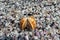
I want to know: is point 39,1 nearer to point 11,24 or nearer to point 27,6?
point 27,6

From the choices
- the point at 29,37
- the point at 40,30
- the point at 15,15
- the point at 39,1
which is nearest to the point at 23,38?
the point at 29,37

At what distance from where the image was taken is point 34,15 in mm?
2309

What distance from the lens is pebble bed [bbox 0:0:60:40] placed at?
1.95 m

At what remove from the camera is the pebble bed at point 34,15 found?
1.95 metres

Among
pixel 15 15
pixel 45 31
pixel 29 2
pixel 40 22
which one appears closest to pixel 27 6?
pixel 29 2

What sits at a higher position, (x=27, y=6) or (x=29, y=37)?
(x=27, y=6)

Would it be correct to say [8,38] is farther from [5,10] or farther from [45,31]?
[5,10]

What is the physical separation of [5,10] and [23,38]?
0.67 m

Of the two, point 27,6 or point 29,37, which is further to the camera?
point 27,6

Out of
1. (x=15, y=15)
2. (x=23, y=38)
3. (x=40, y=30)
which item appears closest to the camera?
(x=23, y=38)

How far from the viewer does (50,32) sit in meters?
2.00

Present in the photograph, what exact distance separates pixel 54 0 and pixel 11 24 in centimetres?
86

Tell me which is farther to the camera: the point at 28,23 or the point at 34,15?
the point at 34,15

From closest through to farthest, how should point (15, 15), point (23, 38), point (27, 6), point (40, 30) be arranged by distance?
point (23, 38) → point (40, 30) → point (15, 15) → point (27, 6)
